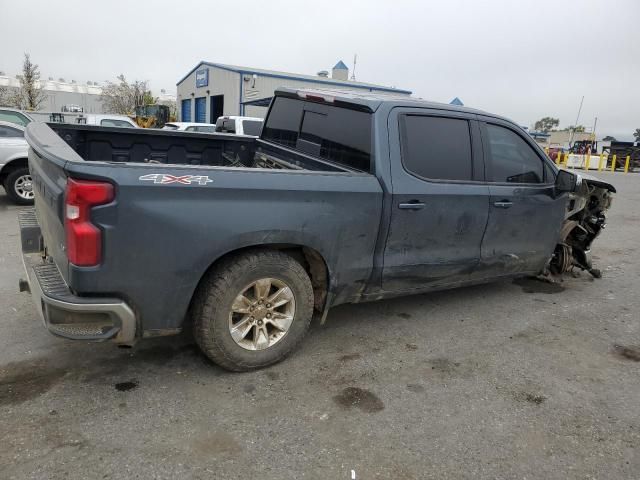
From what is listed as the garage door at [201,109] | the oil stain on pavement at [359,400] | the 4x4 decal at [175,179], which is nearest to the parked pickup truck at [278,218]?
the 4x4 decal at [175,179]

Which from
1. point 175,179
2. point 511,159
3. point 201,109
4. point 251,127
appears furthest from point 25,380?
point 201,109

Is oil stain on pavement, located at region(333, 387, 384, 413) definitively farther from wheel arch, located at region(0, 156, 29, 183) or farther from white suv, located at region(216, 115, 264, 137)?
white suv, located at region(216, 115, 264, 137)

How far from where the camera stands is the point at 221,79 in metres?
30.0

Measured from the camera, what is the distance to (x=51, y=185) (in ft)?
9.44

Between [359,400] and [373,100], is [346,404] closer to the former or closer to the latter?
[359,400]

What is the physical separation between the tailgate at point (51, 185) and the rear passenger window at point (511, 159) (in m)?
3.29

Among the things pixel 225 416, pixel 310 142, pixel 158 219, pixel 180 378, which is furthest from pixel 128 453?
pixel 310 142

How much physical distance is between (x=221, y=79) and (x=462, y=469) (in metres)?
30.3

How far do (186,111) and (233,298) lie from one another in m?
37.6

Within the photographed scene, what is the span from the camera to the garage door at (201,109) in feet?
110

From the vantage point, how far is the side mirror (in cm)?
465

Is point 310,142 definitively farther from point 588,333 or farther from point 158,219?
point 588,333

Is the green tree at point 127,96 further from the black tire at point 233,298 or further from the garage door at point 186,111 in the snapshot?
the black tire at point 233,298

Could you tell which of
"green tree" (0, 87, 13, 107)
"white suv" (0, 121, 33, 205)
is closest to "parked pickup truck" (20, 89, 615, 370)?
"white suv" (0, 121, 33, 205)
